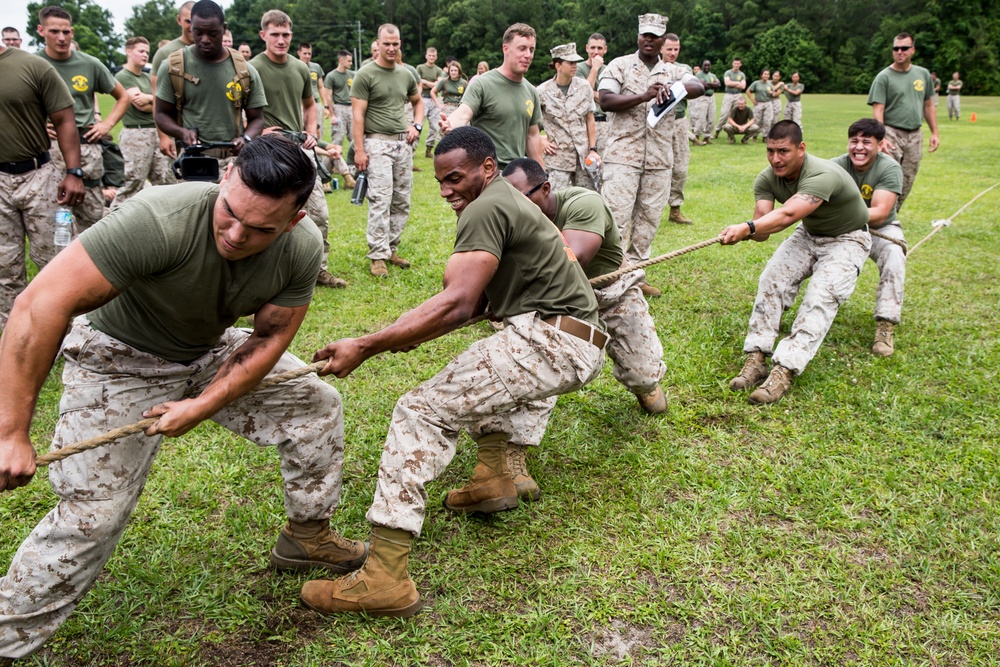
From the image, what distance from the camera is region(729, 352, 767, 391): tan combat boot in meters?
5.04

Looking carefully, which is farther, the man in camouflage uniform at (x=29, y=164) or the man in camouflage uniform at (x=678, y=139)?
the man in camouflage uniform at (x=678, y=139)

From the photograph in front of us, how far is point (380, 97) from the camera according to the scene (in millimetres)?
7547

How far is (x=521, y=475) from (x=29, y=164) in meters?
3.88

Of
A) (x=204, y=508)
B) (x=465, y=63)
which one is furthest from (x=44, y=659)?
(x=465, y=63)

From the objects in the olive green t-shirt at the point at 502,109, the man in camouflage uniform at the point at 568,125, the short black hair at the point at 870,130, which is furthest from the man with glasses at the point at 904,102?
the olive green t-shirt at the point at 502,109

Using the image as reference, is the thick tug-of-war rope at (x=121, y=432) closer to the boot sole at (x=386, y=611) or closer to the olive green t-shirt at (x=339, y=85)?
the boot sole at (x=386, y=611)

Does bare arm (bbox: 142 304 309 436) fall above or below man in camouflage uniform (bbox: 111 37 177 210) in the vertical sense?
above

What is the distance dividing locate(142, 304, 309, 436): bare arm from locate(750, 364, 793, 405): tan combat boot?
3.12 metres

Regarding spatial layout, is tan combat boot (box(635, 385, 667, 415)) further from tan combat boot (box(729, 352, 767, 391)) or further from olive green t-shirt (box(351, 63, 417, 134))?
olive green t-shirt (box(351, 63, 417, 134))

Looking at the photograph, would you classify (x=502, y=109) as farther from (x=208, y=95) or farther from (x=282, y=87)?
(x=208, y=95)

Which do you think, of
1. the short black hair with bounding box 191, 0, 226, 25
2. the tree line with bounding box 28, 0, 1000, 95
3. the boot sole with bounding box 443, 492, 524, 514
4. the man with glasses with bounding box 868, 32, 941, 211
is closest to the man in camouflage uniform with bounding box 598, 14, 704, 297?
the man with glasses with bounding box 868, 32, 941, 211

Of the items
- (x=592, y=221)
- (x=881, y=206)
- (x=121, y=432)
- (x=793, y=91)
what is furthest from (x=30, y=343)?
(x=793, y=91)

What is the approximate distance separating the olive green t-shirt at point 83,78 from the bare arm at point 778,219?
17.7ft

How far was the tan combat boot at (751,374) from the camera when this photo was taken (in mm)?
5043
